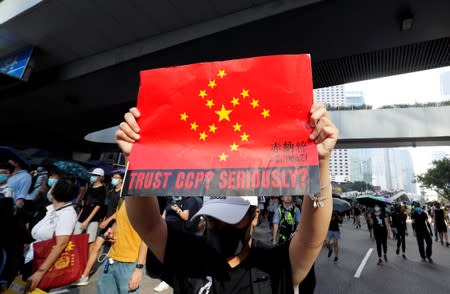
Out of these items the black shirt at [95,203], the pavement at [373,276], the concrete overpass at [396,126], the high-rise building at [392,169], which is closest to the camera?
the black shirt at [95,203]

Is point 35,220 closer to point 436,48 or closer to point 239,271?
point 239,271

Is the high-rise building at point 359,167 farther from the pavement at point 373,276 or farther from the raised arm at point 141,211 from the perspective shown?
the raised arm at point 141,211

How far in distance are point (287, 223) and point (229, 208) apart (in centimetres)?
445

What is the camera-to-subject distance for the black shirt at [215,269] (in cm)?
124

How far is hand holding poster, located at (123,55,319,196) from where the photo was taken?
40.3 inches

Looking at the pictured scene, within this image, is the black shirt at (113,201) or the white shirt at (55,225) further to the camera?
the black shirt at (113,201)

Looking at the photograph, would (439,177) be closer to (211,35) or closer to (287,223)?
(287,223)

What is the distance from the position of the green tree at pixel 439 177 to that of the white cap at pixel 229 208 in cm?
4724

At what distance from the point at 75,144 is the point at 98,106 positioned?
10260 mm

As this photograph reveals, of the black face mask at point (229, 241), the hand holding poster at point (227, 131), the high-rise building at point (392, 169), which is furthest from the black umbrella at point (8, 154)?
the high-rise building at point (392, 169)

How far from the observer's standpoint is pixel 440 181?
38156mm

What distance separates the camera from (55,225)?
2.55 metres

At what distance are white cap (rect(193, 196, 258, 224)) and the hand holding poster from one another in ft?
1.06

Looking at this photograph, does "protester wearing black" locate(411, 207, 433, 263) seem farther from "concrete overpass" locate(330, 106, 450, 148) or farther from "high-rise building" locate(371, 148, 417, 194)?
"high-rise building" locate(371, 148, 417, 194)
